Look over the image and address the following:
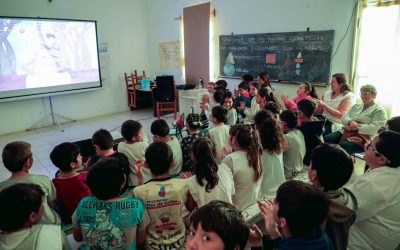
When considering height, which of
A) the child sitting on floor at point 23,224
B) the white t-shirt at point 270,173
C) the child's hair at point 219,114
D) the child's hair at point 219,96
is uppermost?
the child's hair at point 219,96

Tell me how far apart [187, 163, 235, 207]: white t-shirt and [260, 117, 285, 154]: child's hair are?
46 cm

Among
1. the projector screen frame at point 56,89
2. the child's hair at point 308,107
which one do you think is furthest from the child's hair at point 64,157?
the projector screen frame at point 56,89

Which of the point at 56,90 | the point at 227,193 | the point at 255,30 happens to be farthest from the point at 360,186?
the point at 56,90

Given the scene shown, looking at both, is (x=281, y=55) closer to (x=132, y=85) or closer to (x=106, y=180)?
(x=132, y=85)

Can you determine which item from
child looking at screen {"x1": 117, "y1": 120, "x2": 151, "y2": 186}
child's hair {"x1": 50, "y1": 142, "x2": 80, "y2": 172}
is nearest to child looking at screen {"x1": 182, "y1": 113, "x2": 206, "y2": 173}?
child looking at screen {"x1": 117, "y1": 120, "x2": 151, "y2": 186}

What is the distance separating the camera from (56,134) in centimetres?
554

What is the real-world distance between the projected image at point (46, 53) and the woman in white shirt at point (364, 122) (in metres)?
5.54

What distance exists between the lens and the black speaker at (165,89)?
619 cm

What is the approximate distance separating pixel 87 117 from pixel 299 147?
5.67 metres

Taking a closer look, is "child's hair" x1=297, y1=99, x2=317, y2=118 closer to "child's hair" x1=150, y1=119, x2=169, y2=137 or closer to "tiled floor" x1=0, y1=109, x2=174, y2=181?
"child's hair" x1=150, y1=119, x2=169, y2=137

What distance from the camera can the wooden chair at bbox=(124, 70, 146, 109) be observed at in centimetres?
709

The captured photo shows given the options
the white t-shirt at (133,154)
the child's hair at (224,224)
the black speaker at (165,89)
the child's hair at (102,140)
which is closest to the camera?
the child's hair at (224,224)

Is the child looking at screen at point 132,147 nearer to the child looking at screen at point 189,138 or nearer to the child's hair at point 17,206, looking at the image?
the child looking at screen at point 189,138

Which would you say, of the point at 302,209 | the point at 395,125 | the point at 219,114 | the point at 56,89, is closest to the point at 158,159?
the point at 302,209
